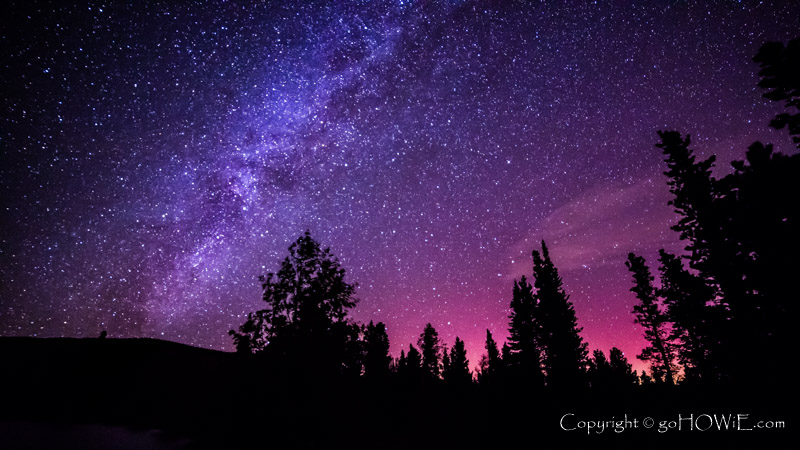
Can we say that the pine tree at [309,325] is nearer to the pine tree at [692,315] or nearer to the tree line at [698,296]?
the tree line at [698,296]

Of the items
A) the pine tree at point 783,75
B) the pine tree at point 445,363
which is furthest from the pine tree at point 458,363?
the pine tree at point 783,75

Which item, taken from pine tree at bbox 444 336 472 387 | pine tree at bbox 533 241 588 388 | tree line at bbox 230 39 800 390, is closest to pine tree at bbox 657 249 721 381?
tree line at bbox 230 39 800 390

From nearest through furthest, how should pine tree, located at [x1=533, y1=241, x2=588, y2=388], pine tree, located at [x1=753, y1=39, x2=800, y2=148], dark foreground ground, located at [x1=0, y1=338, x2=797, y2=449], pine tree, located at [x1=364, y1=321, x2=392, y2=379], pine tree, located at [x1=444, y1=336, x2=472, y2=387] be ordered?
pine tree, located at [x1=753, y1=39, x2=800, y2=148]
dark foreground ground, located at [x1=0, y1=338, x2=797, y2=449]
pine tree, located at [x1=533, y1=241, x2=588, y2=388]
pine tree, located at [x1=364, y1=321, x2=392, y2=379]
pine tree, located at [x1=444, y1=336, x2=472, y2=387]

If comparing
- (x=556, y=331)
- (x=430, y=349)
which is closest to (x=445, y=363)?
(x=430, y=349)

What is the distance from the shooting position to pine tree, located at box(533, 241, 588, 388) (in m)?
30.3

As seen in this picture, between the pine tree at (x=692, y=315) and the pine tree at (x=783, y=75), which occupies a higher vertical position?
the pine tree at (x=783, y=75)

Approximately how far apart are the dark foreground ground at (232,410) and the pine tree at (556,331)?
8.52 m

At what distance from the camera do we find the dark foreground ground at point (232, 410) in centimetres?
1276

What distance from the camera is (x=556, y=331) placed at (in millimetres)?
32812

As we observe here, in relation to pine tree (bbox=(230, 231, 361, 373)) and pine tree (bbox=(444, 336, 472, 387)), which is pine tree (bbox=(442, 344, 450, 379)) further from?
pine tree (bbox=(230, 231, 361, 373))

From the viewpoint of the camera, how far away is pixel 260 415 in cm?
1652

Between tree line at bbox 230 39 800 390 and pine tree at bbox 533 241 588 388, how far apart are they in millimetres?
129

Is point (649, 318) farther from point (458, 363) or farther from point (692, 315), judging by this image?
point (458, 363)

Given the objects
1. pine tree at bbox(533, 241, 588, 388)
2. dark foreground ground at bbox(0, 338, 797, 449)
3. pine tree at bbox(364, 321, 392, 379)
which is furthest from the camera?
pine tree at bbox(364, 321, 392, 379)
